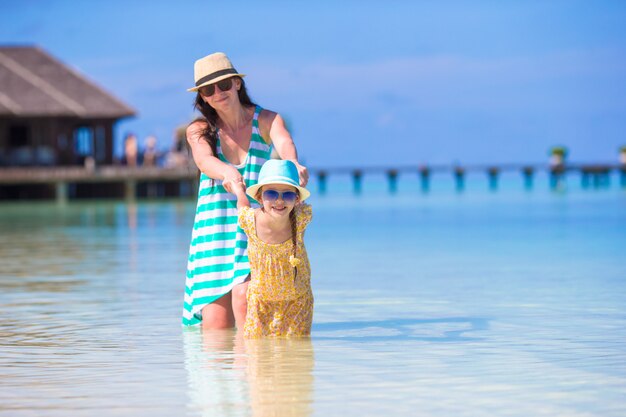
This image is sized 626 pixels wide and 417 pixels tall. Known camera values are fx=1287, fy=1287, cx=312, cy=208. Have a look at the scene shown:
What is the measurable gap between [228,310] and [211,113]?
3.46 ft

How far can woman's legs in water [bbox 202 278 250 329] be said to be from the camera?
654cm

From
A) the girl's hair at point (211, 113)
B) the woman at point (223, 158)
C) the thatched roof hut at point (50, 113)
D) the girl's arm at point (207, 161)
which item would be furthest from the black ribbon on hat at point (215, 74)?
the thatched roof hut at point (50, 113)

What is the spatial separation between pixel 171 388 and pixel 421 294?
485cm

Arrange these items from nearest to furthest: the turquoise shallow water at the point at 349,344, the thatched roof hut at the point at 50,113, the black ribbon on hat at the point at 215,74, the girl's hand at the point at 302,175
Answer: the turquoise shallow water at the point at 349,344
the girl's hand at the point at 302,175
the black ribbon on hat at the point at 215,74
the thatched roof hut at the point at 50,113

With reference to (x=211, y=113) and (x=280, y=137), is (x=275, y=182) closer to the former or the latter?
(x=280, y=137)

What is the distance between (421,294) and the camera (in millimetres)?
10094

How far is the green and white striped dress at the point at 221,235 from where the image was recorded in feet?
21.4

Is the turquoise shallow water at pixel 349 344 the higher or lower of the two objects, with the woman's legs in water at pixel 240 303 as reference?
lower

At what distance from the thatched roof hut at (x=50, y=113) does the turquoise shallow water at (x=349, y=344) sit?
30496mm

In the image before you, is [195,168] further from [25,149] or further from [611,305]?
[25,149]

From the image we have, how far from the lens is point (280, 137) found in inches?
253

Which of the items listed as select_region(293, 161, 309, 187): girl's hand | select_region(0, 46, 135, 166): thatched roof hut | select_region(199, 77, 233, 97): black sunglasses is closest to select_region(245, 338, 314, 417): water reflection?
select_region(293, 161, 309, 187): girl's hand

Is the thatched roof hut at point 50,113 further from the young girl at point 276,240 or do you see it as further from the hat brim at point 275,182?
the hat brim at point 275,182

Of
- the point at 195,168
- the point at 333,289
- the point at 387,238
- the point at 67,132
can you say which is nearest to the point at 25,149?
the point at 67,132
